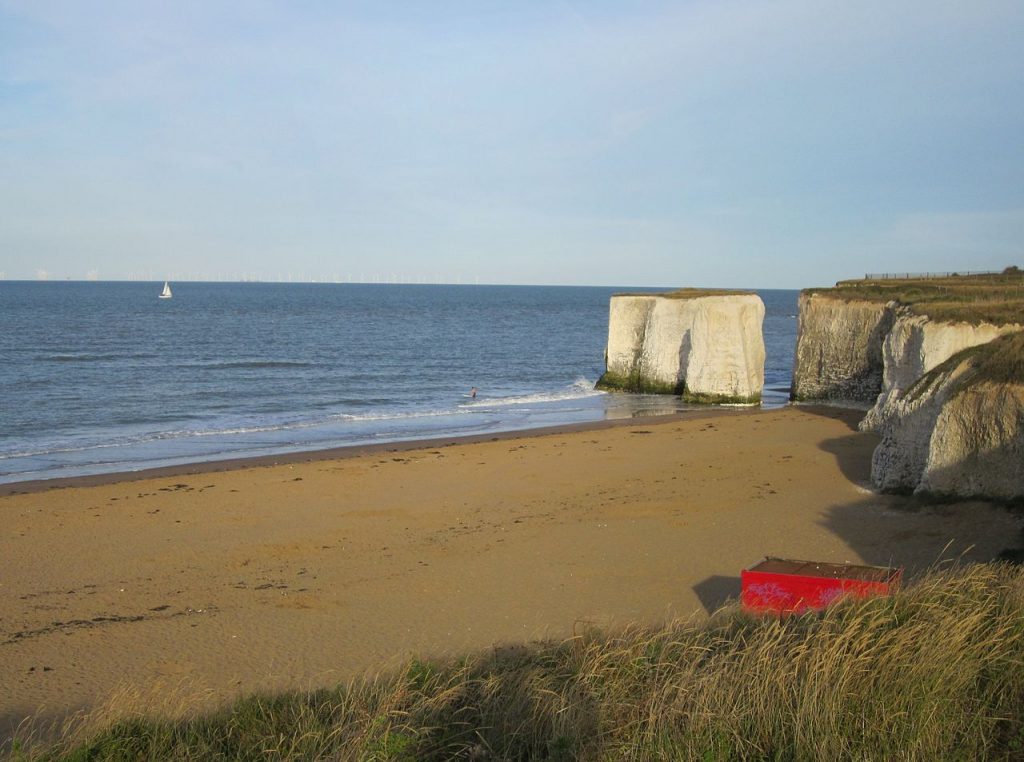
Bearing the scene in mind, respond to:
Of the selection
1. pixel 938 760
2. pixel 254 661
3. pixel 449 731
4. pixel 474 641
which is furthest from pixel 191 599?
pixel 938 760

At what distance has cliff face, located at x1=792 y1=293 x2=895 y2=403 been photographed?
31250 millimetres

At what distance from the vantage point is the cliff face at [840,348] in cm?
3125

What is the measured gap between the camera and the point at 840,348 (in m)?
32.9

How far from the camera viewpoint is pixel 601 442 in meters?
25.7

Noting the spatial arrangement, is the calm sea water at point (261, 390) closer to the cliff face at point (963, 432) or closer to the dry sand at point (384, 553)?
the dry sand at point (384, 553)

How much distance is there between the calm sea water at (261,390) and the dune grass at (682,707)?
60.1 ft

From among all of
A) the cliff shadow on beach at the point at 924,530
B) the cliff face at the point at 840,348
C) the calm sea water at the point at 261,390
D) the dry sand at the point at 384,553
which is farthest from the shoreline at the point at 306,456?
the cliff shadow on beach at the point at 924,530

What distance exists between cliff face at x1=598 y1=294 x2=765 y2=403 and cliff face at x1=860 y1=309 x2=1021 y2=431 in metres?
9.50

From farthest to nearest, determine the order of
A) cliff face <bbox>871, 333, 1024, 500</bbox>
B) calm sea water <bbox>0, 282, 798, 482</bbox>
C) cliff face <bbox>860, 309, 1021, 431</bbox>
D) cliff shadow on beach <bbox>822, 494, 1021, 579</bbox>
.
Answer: calm sea water <bbox>0, 282, 798, 482</bbox>, cliff face <bbox>860, 309, 1021, 431</bbox>, cliff face <bbox>871, 333, 1024, 500</bbox>, cliff shadow on beach <bbox>822, 494, 1021, 579</bbox>

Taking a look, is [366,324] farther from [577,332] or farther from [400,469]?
[400,469]

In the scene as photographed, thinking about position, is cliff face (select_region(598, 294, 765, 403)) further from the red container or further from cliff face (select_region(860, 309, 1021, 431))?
the red container

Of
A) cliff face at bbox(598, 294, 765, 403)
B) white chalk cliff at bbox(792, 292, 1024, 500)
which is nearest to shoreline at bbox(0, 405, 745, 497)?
cliff face at bbox(598, 294, 765, 403)

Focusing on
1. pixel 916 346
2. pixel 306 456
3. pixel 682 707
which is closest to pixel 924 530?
pixel 916 346

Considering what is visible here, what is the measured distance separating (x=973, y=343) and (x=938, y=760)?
18.9 meters
